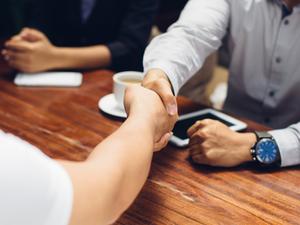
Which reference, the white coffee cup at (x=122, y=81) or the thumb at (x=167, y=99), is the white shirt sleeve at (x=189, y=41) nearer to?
the white coffee cup at (x=122, y=81)

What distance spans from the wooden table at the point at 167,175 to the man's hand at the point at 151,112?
0.07 meters

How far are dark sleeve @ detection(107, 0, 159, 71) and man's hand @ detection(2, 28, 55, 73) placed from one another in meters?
0.35

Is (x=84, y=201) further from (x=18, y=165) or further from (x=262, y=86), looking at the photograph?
(x=262, y=86)

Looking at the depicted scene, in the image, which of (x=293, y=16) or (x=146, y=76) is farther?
(x=293, y=16)

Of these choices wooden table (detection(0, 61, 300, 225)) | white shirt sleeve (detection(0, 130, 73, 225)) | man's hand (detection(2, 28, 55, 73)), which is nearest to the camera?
white shirt sleeve (detection(0, 130, 73, 225))

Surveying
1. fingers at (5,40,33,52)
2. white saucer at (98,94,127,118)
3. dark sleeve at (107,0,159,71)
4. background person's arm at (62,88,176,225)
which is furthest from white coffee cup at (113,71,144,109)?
dark sleeve at (107,0,159,71)

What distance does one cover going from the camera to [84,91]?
4.56 ft

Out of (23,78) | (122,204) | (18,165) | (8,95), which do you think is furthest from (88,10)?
(18,165)

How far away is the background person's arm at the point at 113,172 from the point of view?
2.10 ft

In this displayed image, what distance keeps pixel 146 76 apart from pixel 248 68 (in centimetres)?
55

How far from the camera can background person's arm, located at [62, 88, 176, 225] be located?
0.64m

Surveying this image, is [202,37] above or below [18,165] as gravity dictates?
below

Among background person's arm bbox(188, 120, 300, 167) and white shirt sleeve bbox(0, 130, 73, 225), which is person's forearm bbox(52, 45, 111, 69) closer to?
background person's arm bbox(188, 120, 300, 167)

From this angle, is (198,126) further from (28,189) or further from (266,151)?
(28,189)
